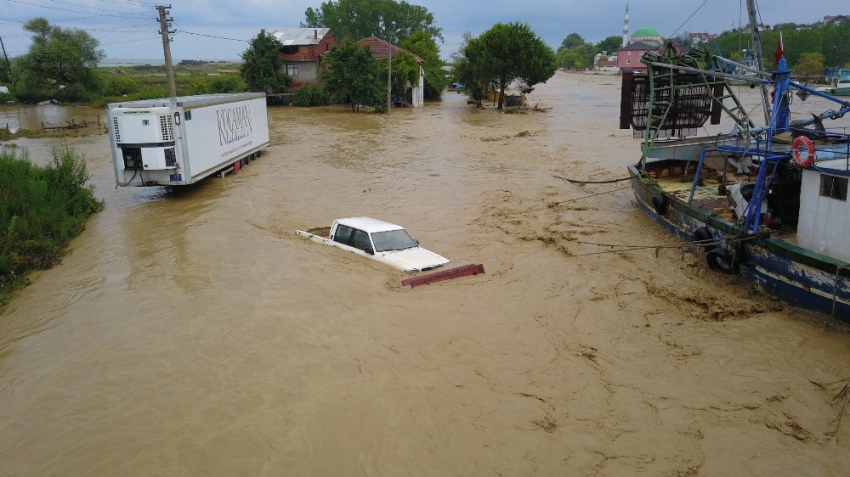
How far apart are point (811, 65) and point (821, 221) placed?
68915mm

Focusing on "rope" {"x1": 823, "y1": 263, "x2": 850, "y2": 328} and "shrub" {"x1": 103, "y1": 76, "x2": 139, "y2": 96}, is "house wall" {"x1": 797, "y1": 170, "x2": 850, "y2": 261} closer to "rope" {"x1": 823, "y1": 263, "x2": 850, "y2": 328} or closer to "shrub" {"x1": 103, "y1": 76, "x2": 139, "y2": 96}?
"rope" {"x1": 823, "y1": 263, "x2": 850, "y2": 328}

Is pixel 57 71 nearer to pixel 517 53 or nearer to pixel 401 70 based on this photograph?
pixel 401 70

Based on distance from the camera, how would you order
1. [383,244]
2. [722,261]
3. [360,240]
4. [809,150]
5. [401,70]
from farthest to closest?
[401,70] → [360,240] → [383,244] → [722,261] → [809,150]

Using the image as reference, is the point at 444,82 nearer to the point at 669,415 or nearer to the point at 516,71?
the point at 516,71

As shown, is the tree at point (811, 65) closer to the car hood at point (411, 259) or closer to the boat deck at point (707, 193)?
the boat deck at point (707, 193)

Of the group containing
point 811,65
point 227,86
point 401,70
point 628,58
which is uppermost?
point 628,58

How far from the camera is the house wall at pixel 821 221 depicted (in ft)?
33.1

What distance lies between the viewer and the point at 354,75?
156ft

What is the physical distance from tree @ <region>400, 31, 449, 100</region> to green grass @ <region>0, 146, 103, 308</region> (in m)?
46.5

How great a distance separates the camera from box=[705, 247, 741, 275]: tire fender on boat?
39.4 ft

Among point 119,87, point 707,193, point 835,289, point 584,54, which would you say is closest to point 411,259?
point 835,289

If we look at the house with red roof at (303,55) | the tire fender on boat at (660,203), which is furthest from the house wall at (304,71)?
the tire fender on boat at (660,203)

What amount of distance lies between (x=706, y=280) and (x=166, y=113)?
49.1ft

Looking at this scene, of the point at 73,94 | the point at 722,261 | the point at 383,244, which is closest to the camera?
the point at 722,261
